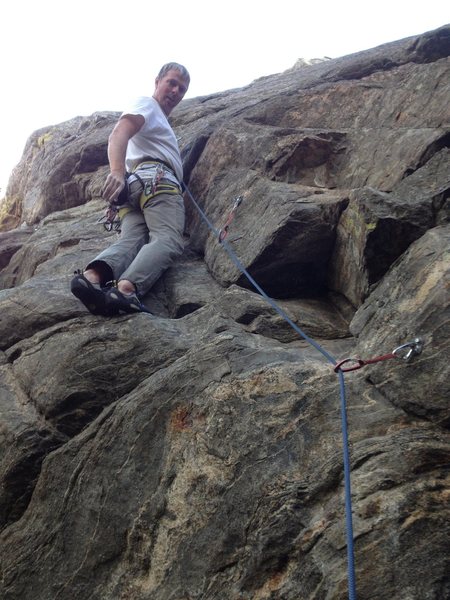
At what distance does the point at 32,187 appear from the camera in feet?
41.3

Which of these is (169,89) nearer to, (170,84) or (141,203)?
(170,84)

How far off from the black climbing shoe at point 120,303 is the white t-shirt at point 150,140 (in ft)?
8.25

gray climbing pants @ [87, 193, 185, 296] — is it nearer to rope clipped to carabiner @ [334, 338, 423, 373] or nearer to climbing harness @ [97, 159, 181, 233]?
climbing harness @ [97, 159, 181, 233]

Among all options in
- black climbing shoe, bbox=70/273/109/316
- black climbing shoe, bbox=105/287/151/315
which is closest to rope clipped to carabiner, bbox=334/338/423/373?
black climbing shoe, bbox=105/287/151/315

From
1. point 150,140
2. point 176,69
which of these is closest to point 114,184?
point 150,140

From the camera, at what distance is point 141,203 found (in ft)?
25.2

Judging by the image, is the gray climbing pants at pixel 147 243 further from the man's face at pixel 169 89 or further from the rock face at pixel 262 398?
the man's face at pixel 169 89

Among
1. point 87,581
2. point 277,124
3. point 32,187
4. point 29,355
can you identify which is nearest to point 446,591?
point 87,581

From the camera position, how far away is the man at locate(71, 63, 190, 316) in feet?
20.7

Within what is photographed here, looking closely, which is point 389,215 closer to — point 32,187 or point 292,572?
point 292,572

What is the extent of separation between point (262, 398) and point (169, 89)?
525 centimetres

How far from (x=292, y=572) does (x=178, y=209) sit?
16.0ft

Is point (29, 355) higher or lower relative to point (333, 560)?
higher

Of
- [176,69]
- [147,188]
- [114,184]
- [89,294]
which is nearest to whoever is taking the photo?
[89,294]
